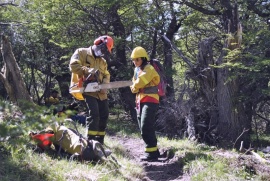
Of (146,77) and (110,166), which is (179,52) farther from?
(110,166)

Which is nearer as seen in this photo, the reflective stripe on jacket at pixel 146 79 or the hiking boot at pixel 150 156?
the reflective stripe on jacket at pixel 146 79

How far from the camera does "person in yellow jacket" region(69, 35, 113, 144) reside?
5820 millimetres

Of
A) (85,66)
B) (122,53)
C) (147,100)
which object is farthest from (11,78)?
(122,53)

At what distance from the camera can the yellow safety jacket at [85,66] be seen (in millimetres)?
5777

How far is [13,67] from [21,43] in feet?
17.2

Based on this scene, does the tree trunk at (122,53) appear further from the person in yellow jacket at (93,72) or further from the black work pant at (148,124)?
the black work pant at (148,124)

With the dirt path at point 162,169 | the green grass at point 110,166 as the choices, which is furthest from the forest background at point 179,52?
the dirt path at point 162,169

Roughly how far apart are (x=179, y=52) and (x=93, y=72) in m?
3.88

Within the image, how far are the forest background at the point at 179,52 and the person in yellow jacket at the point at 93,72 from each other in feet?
6.74

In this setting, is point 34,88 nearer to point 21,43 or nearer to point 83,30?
point 21,43

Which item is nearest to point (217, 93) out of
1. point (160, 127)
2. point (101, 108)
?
point (160, 127)

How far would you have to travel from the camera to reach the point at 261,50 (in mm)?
7961

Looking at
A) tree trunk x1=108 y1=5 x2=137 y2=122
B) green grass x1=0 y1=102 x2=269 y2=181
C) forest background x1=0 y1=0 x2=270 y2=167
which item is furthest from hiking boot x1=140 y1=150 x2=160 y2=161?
tree trunk x1=108 y1=5 x2=137 y2=122

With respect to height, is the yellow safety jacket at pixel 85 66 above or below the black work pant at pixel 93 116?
above
